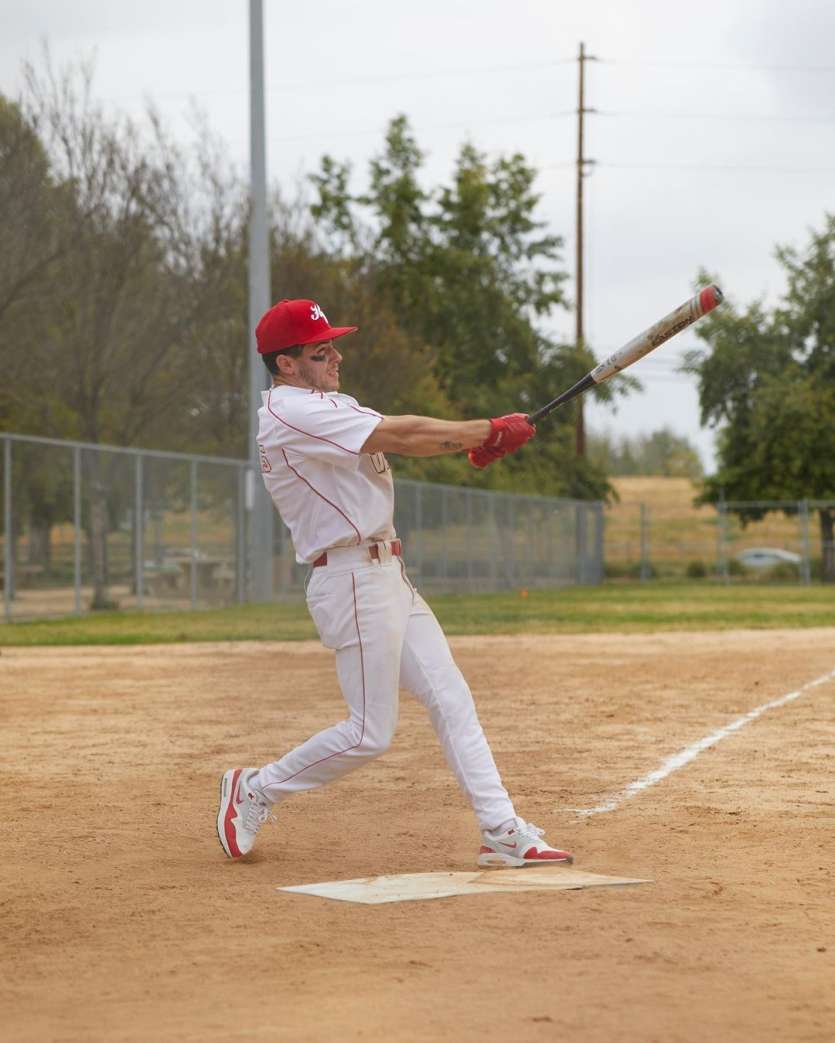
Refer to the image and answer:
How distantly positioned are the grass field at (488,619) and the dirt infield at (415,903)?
339 inches

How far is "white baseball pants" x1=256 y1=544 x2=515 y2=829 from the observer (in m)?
6.42

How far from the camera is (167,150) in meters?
31.4

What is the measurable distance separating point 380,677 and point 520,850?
827mm

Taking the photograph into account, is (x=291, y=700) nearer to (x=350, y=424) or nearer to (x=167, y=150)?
(x=350, y=424)

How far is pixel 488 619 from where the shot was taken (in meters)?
26.0

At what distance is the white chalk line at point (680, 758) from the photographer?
797 cm

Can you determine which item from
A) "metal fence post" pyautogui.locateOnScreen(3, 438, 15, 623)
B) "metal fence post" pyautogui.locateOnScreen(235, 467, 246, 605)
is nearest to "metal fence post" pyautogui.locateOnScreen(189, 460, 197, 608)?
"metal fence post" pyautogui.locateOnScreen(235, 467, 246, 605)

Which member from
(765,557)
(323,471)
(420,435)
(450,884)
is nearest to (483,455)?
(420,435)

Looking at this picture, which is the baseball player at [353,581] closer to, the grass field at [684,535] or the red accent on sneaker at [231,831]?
the red accent on sneaker at [231,831]

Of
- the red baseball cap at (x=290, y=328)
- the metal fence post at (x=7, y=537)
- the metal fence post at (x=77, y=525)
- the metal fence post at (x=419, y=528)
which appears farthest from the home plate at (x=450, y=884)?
the metal fence post at (x=419, y=528)

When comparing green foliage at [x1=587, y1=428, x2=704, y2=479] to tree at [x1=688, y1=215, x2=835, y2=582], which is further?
green foliage at [x1=587, y1=428, x2=704, y2=479]

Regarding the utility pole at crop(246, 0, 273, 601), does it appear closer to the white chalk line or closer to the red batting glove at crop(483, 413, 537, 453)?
the white chalk line

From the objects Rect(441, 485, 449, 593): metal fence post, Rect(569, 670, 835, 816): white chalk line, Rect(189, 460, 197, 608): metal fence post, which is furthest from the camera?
Rect(441, 485, 449, 593): metal fence post

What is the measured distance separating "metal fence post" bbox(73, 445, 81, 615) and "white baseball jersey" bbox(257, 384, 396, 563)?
748 inches
